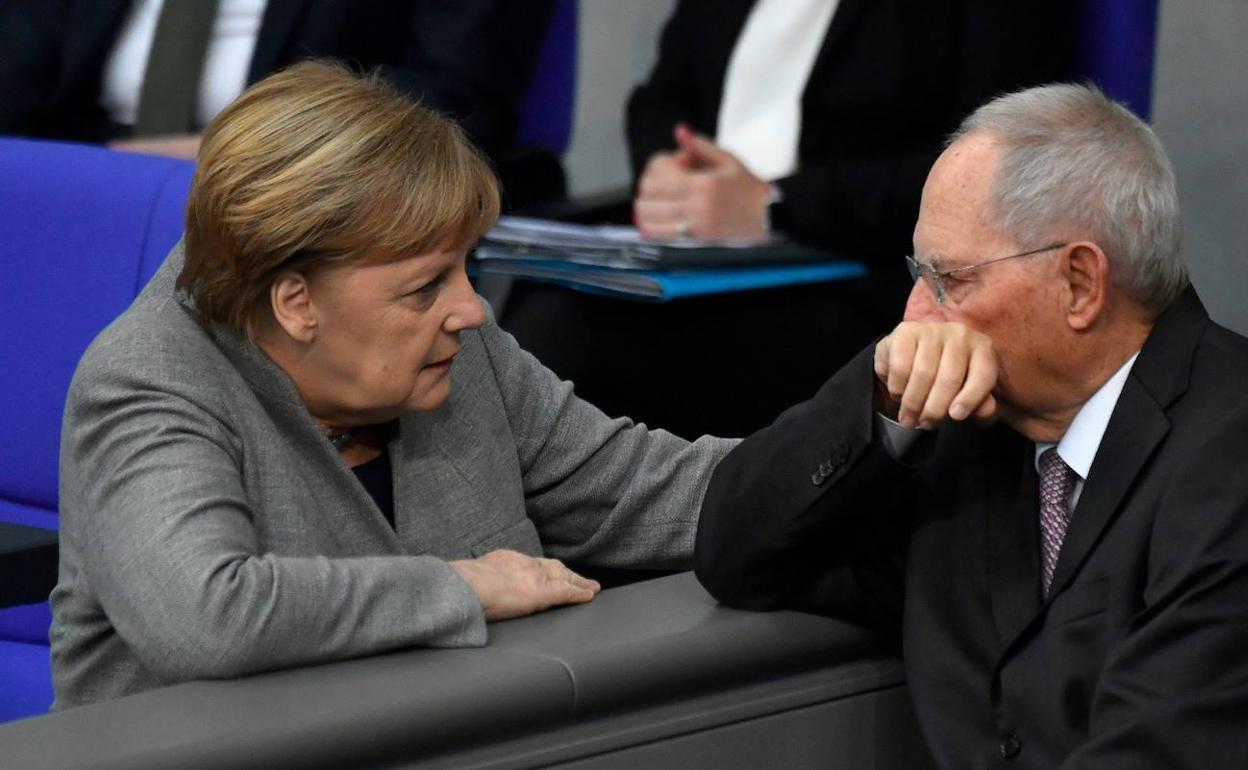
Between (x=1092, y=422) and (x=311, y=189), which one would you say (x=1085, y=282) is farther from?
(x=311, y=189)

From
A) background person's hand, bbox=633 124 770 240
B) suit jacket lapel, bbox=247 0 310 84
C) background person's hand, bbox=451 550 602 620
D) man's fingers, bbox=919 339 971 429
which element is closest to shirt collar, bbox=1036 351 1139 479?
man's fingers, bbox=919 339 971 429

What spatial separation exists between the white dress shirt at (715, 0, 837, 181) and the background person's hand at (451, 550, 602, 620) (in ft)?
4.46

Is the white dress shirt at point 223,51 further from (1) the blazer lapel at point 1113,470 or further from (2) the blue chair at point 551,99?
(1) the blazer lapel at point 1113,470

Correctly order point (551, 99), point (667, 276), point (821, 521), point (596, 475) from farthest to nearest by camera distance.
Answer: point (551, 99) → point (667, 276) → point (596, 475) → point (821, 521)

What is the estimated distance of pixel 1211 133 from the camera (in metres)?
4.10

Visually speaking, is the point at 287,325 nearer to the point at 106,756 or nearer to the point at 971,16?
the point at 106,756

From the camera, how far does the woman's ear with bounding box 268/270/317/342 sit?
1866 millimetres

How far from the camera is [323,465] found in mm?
1924

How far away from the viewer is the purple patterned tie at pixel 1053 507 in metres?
1.79

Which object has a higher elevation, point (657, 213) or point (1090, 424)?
point (1090, 424)

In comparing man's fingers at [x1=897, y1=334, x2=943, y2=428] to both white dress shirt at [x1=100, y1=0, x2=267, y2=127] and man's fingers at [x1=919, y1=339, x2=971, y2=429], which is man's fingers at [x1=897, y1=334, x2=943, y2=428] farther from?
white dress shirt at [x1=100, y1=0, x2=267, y2=127]

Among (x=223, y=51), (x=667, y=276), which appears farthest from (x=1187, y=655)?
(x=223, y=51)

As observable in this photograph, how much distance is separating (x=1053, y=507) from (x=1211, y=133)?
99.3 inches

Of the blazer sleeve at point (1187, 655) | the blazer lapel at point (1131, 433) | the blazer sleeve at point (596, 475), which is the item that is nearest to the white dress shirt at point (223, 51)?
Result: the blazer sleeve at point (596, 475)
